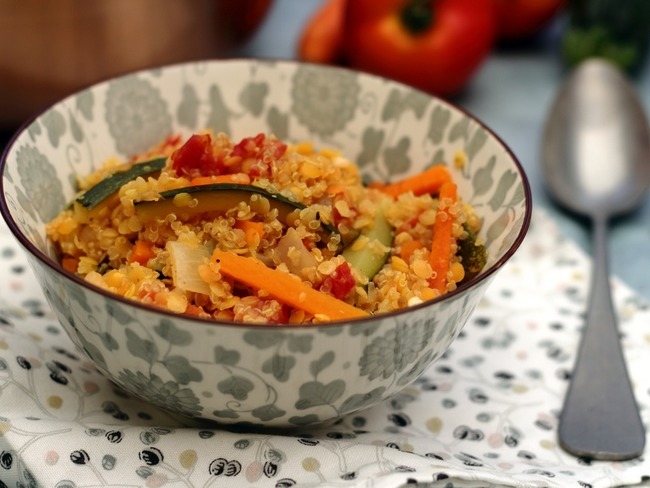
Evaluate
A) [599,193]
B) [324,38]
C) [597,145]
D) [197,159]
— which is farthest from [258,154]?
[324,38]

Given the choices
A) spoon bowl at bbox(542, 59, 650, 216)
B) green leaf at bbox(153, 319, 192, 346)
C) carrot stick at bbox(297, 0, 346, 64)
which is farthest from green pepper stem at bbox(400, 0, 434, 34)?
green leaf at bbox(153, 319, 192, 346)

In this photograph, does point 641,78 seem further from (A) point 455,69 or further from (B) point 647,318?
(B) point 647,318

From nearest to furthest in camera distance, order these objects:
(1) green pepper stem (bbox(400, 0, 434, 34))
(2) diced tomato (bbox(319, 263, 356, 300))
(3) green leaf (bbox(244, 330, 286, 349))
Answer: (3) green leaf (bbox(244, 330, 286, 349))
(2) diced tomato (bbox(319, 263, 356, 300))
(1) green pepper stem (bbox(400, 0, 434, 34))

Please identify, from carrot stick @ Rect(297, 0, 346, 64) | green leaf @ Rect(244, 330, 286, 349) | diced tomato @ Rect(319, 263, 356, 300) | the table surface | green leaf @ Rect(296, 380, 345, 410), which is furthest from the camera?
carrot stick @ Rect(297, 0, 346, 64)

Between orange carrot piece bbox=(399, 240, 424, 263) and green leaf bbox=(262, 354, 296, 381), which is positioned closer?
green leaf bbox=(262, 354, 296, 381)

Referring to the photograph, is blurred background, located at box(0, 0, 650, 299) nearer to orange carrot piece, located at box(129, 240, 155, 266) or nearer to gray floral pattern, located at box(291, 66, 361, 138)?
orange carrot piece, located at box(129, 240, 155, 266)

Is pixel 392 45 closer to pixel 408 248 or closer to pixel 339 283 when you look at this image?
pixel 408 248

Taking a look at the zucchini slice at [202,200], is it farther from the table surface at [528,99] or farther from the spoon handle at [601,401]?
the table surface at [528,99]

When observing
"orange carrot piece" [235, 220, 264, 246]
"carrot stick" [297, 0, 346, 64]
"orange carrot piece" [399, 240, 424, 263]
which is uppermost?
"carrot stick" [297, 0, 346, 64]
